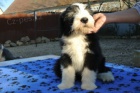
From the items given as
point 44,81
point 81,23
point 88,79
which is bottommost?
point 44,81

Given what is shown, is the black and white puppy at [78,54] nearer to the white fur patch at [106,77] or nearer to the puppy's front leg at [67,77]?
the puppy's front leg at [67,77]

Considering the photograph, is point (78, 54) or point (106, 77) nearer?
point (78, 54)

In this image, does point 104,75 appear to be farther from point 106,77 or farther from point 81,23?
point 81,23

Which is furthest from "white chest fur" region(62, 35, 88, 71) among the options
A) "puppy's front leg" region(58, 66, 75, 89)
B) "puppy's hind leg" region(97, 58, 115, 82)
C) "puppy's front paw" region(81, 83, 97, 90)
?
"puppy's hind leg" region(97, 58, 115, 82)

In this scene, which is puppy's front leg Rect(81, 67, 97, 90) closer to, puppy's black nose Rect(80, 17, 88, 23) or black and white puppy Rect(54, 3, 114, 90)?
black and white puppy Rect(54, 3, 114, 90)

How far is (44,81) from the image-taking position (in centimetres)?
369

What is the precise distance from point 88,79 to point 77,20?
66 cm

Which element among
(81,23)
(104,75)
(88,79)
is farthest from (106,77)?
(81,23)

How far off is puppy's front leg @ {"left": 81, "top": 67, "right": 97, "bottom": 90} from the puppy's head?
16.8 inches

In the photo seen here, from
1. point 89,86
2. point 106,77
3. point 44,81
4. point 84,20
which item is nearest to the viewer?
point 84,20

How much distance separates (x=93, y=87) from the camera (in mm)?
3127

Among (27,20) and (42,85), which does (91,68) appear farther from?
(27,20)

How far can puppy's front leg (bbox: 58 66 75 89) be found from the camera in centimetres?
317

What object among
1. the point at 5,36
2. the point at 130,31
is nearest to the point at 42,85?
the point at 130,31
